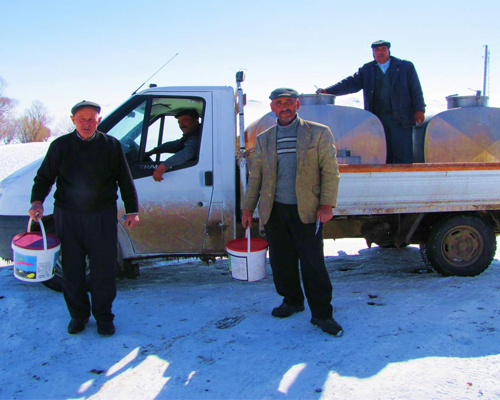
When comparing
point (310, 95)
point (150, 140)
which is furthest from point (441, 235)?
point (150, 140)

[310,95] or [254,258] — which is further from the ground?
[310,95]

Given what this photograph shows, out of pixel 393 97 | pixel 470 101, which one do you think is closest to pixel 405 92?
pixel 393 97

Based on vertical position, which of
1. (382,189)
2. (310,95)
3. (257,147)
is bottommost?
(382,189)

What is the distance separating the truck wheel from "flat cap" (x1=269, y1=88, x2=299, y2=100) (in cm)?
240

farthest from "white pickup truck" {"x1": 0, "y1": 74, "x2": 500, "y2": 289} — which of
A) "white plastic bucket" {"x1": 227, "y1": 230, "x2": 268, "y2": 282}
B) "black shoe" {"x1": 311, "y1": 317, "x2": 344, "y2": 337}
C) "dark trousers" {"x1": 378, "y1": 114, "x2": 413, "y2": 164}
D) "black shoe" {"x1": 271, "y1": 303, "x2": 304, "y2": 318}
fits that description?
"black shoe" {"x1": 311, "y1": 317, "x2": 344, "y2": 337}

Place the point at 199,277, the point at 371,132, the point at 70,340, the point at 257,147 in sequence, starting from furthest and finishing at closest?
1. the point at 199,277
2. the point at 371,132
3. the point at 257,147
4. the point at 70,340

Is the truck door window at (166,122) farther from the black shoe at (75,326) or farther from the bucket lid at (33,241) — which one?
the black shoe at (75,326)

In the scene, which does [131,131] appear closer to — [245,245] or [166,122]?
[166,122]

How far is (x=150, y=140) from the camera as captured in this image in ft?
14.3

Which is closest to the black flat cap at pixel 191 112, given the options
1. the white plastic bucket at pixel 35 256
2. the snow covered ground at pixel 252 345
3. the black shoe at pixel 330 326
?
the snow covered ground at pixel 252 345

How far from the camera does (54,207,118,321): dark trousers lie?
326 cm

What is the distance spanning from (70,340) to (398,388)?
2.25m

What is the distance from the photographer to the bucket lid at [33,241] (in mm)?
3217

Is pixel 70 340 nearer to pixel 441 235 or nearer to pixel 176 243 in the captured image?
pixel 176 243
